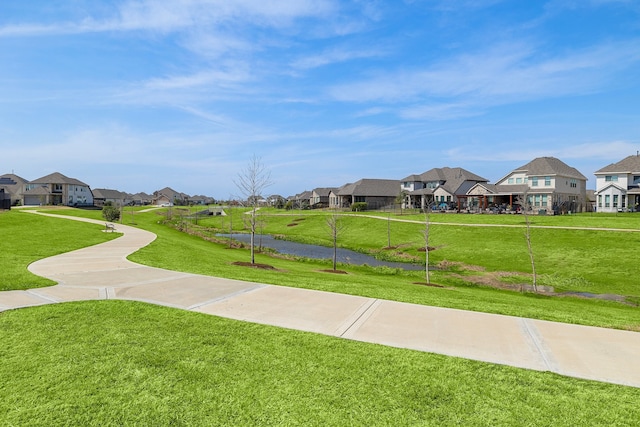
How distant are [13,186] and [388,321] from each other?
432ft

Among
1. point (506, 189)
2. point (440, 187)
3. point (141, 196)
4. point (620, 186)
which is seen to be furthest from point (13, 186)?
point (620, 186)

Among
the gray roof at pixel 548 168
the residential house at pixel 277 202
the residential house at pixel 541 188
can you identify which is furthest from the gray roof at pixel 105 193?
the gray roof at pixel 548 168

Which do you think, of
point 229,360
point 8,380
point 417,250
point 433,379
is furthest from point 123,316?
point 417,250

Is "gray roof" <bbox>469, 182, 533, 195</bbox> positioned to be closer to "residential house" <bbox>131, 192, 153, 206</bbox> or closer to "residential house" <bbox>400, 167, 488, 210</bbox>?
"residential house" <bbox>400, 167, 488, 210</bbox>

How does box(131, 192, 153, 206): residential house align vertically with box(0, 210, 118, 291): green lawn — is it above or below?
above

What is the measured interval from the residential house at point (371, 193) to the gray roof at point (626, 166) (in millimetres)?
40035

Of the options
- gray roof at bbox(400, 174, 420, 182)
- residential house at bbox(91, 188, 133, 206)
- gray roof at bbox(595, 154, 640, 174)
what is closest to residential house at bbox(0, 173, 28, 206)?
residential house at bbox(91, 188, 133, 206)

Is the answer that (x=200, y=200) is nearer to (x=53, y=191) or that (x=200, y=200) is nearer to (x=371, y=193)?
(x=53, y=191)

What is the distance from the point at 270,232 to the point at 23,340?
50393 mm

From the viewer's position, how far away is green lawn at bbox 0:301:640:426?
12.8 ft

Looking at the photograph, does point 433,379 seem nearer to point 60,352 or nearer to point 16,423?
point 16,423

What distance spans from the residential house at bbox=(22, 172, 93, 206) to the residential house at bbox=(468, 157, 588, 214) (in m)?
96.7

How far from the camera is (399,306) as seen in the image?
847cm

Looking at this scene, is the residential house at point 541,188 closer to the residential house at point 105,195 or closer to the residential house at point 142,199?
the residential house at point 105,195
